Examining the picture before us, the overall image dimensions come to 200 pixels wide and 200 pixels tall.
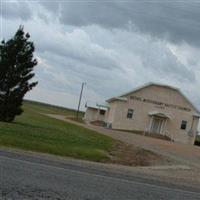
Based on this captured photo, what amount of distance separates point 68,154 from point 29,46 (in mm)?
17066

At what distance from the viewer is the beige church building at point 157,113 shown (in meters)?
67.1

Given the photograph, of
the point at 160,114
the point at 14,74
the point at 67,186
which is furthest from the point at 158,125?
the point at 67,186

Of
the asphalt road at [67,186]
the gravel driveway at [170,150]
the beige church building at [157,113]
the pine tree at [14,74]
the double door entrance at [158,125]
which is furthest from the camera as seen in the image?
the double door entrance at [158,125]

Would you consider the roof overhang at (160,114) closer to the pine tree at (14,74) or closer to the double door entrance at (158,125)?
the double door entrance at (158,125)

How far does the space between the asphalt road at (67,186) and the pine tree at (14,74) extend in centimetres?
2099

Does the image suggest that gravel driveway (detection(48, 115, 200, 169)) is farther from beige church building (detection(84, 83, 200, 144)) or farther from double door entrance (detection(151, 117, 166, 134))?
double door entrance (detection(151, 117, 166, 134))

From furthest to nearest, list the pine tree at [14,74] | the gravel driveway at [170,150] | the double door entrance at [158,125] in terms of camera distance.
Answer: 1. the double door entrance at [158,125]
2. the pine tree at [14,74]
3. the gravel driveway at [170,150]

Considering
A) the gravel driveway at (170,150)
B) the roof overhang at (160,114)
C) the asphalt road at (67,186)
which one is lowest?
the asphalt road at (67,186)

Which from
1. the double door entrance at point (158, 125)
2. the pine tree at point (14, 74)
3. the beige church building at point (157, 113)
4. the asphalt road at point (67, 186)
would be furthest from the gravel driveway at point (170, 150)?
the double door entrance at point (158, 125)

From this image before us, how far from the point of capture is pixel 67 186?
10852mm

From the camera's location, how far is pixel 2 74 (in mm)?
35562

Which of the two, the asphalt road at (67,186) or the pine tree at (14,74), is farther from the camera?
the pine tree at (14,74)

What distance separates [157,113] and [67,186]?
186 ft

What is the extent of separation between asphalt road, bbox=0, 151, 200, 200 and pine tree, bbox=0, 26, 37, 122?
20992 millimetres
